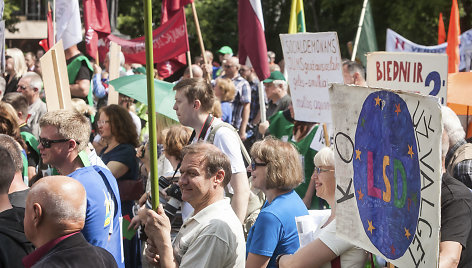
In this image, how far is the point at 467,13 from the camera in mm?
21109

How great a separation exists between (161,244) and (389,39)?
25.9 ft

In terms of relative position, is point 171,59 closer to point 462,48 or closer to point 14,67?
point 14,67

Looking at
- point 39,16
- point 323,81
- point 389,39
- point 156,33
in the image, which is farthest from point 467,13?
point 39,16

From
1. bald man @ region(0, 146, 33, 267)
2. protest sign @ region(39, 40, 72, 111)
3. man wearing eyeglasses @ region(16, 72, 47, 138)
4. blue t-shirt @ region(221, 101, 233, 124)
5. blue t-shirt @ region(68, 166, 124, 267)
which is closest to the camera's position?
bald man @ region(0, 146, 33, 267)

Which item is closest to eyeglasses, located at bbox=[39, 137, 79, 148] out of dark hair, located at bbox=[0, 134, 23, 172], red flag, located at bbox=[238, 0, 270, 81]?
dark hair, located at bbox=[0, 134, 23, 172]

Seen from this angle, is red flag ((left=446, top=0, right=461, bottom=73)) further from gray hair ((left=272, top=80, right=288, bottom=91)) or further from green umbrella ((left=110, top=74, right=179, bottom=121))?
green umbrella ((left=110, top=74, right=179, bottom=121))

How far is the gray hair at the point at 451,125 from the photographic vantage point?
4613 mm

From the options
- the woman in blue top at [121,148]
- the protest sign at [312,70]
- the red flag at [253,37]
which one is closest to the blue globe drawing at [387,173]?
the protest sign at [312,70]

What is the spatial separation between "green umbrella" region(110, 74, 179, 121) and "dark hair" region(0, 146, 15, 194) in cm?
259

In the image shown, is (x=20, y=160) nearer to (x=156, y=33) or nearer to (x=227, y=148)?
(x=227, y=148)

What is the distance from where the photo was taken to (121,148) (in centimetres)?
655

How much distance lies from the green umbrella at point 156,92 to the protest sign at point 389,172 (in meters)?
3.20

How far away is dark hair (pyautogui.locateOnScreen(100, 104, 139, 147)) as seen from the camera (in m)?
6.55

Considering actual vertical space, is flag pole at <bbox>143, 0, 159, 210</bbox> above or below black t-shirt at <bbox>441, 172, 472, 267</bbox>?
above
